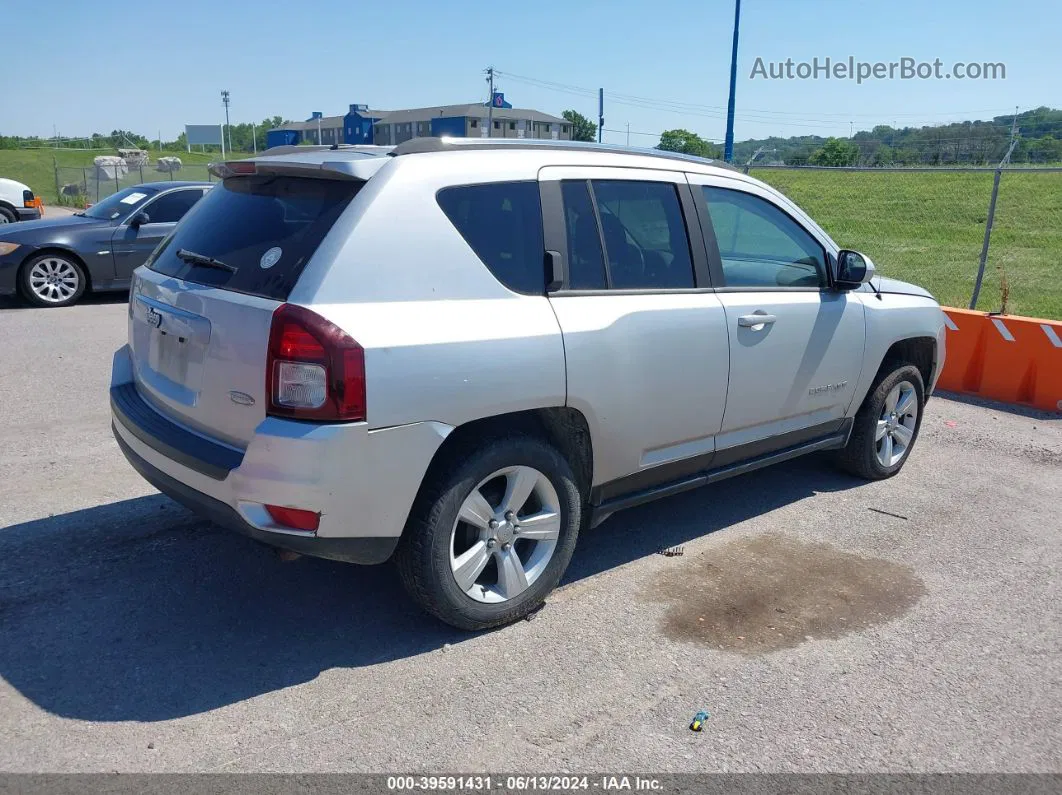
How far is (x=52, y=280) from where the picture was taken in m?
11.5

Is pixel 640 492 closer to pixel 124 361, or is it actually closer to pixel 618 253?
pixel 618 253

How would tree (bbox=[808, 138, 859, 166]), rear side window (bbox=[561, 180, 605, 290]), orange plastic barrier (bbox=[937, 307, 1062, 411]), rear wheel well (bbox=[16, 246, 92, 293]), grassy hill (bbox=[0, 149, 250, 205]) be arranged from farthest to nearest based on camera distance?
1. grassy hill (bbox=[0, 149, 250, 205])
2. tree (bbox=[808, 138, 859, 166])
3. rear wheel well (bbox=[16, 246, 92, 293])
4. orange plastic barrier (bbox=[937, 307, 1062, 411])
5. rear side window (bbox=[561, 180, 605, 290])

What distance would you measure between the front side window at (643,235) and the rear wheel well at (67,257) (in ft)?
31.4

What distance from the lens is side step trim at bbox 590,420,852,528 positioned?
14.0ft

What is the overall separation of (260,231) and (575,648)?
2.12 meters

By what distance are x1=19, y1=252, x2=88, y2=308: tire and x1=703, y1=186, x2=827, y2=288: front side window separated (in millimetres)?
9399

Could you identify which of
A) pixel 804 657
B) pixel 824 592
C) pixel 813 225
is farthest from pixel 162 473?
pixel 813 225

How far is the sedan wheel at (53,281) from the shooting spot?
11.4 meters

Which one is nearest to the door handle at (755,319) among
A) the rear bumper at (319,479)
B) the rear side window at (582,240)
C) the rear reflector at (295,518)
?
the rear side window at (582,240)

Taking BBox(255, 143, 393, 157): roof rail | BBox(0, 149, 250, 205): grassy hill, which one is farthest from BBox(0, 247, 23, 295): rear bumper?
BBox(0, 149, 250, 205): grassy hill

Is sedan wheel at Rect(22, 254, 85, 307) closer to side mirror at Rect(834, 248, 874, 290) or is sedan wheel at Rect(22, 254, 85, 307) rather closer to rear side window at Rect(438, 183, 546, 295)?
rear side window at Rect(438, 183, 546, 295)

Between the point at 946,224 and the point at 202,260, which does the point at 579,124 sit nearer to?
the point at 946,224

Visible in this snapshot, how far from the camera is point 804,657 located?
3.76 m

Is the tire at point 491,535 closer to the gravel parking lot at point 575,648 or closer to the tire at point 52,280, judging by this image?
the gravel parking lot at point 575,648
